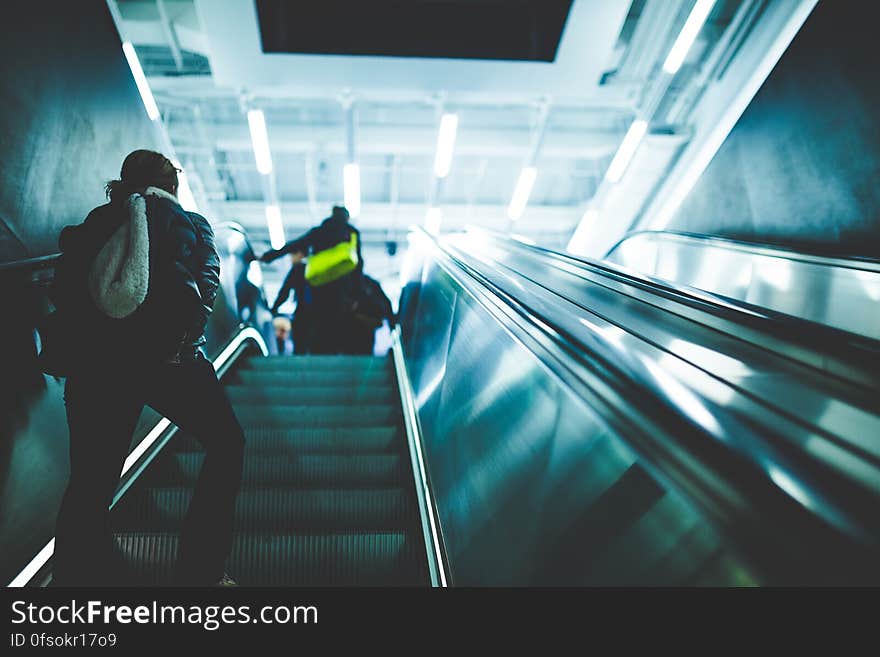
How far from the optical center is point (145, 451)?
2330 millimetres

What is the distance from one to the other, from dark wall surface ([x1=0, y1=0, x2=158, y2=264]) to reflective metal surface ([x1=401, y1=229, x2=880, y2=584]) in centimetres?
203

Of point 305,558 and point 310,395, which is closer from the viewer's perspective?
point 305,558

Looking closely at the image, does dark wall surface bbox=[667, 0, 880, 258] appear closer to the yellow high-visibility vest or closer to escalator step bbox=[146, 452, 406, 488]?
escalator step bbox=[146, 452, 406, 488]

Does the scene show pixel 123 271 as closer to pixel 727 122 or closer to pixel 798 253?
pixel 798 253

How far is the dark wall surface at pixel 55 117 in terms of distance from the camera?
196 centimetres

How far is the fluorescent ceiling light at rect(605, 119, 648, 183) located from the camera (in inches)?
223

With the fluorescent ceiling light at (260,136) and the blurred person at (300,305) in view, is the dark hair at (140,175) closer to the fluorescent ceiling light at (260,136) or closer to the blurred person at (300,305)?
the blurred person at (300,305)

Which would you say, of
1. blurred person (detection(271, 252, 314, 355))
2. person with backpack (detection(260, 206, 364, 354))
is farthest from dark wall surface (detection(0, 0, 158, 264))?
blurred person (detection(271, 252, 314, 355))

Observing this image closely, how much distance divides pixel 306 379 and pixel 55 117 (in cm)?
212

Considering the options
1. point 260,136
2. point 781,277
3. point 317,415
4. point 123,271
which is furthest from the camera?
point 260,136

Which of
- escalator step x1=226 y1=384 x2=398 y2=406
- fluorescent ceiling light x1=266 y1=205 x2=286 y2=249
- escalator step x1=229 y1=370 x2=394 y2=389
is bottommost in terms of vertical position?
fluorescent ceiling light x1=266 y1=205 x2=286 y2=249

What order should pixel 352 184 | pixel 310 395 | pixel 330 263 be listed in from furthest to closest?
pixel 352 184 < pixel 330 263 < pixel 310 395

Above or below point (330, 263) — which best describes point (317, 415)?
below

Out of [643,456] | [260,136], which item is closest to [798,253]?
[643,456]
